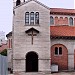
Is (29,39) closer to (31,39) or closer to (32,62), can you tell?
(31,39)

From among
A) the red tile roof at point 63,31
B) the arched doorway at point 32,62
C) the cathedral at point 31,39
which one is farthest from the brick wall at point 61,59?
the arched doorway at point 32,62

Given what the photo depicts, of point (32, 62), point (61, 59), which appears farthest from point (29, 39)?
point (61, 59)

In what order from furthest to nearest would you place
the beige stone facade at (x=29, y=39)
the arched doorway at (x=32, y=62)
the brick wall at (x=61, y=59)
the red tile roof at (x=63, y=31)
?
the red tile roof at (x=63, y=31) < the brick wall at (x=61, y=59) < the arched doorway at (x=32, y=62) < the beige stone facade at (x=29, y=39)

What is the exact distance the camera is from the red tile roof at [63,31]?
44.2 metres

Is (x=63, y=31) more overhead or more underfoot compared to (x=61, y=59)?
more overhead

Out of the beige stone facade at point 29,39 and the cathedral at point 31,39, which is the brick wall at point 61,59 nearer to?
the cathedral at point 31,39

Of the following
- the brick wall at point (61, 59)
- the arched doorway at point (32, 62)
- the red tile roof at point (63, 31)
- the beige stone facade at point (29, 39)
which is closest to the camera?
the beige stone facade at point (29, 39)

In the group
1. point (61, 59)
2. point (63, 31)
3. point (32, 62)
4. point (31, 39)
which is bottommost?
point (32, 62)

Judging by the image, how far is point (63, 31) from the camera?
45.1 meters

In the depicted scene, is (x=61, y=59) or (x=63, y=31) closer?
(x=61, y=59)

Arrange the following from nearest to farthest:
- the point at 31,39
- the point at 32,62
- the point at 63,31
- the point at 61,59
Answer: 1. the point at 31,39
2. the point at 32,62
3. the point at 61,59
4. the point at 63,31

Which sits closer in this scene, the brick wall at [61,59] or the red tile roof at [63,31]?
the brick wall at [61,59]

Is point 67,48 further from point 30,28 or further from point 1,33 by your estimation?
point 1,33

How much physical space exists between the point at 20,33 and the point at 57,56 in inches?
287
